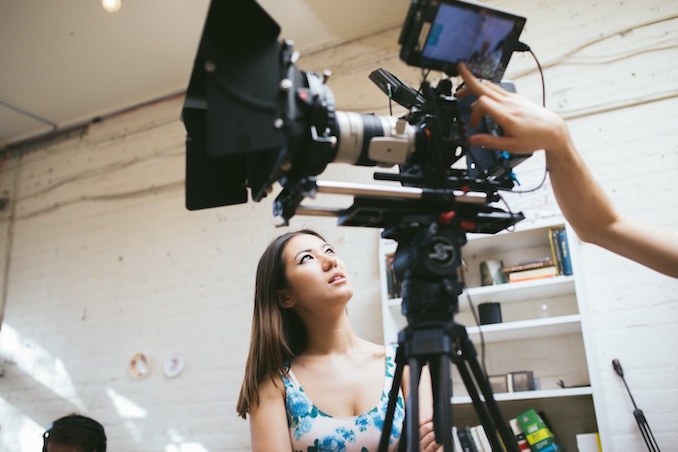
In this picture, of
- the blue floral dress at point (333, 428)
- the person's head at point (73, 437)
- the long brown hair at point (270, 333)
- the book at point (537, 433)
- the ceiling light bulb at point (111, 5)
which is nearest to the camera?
the blue floral dress at point (333, 428)

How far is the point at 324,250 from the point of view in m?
1.77

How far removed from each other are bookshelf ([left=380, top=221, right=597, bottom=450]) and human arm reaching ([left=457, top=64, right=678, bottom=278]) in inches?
45.8

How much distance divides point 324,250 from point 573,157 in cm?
86

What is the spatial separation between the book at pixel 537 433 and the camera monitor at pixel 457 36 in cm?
171

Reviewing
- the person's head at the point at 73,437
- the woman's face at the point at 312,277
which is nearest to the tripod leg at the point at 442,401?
the woman's face at the point at 312,277

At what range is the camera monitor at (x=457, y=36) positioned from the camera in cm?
103

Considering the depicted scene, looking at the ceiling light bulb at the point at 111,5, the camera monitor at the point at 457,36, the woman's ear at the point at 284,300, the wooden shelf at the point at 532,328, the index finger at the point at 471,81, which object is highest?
the ceiling light bulb at the point at 111,5

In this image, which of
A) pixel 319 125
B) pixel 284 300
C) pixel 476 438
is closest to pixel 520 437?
pixel 476 438

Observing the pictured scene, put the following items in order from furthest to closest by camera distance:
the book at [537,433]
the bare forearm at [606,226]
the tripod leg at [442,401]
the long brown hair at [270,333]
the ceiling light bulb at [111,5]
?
the ceiling light bulb at [111,5] < the book at [537,433] < the long brown hair at [270,333] < the bare forearm at [606,226] < the tripod leg at [442,401]

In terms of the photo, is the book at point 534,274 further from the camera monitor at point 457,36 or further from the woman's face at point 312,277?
the camera monitor at point 457,36

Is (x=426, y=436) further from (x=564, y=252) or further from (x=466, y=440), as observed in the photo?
(x=564, y=252)

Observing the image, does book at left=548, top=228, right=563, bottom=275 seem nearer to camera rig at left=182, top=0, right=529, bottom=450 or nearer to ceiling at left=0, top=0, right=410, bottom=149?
camera rig at left=182, top=0, right=529, bottom=450

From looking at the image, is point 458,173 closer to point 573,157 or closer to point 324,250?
point 573,157

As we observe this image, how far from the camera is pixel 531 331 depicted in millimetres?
2453
